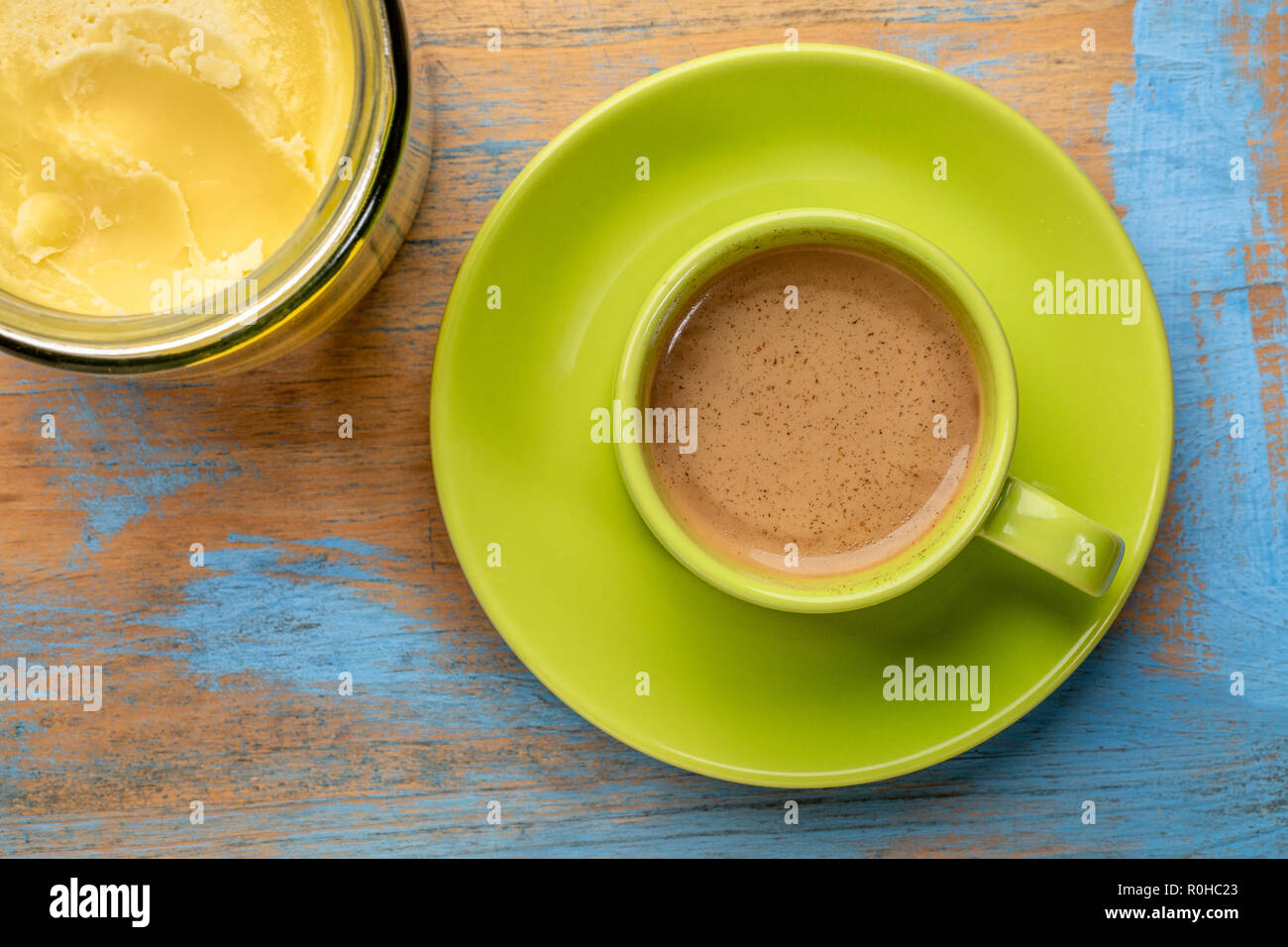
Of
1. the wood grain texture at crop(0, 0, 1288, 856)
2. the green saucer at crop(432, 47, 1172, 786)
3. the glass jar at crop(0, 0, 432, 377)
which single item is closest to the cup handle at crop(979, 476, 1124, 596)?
the green saucer at crop(432, 47, 1172, 786)

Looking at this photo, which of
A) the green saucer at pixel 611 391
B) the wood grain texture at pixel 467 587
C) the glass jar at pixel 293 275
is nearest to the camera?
the glass jar at pixel 293 275

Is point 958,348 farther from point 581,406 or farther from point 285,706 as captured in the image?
point 285,706

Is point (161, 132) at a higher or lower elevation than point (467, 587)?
higher

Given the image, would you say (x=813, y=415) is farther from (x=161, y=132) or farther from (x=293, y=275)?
(x=161, y=132)

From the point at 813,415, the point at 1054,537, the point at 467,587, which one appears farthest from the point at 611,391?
the point at 1054,537

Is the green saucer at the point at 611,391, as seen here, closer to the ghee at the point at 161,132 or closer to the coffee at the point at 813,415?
the coffee at the point at 813,415

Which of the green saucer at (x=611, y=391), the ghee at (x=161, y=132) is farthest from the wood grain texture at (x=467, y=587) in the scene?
the ghee at (x=161, y=132)
